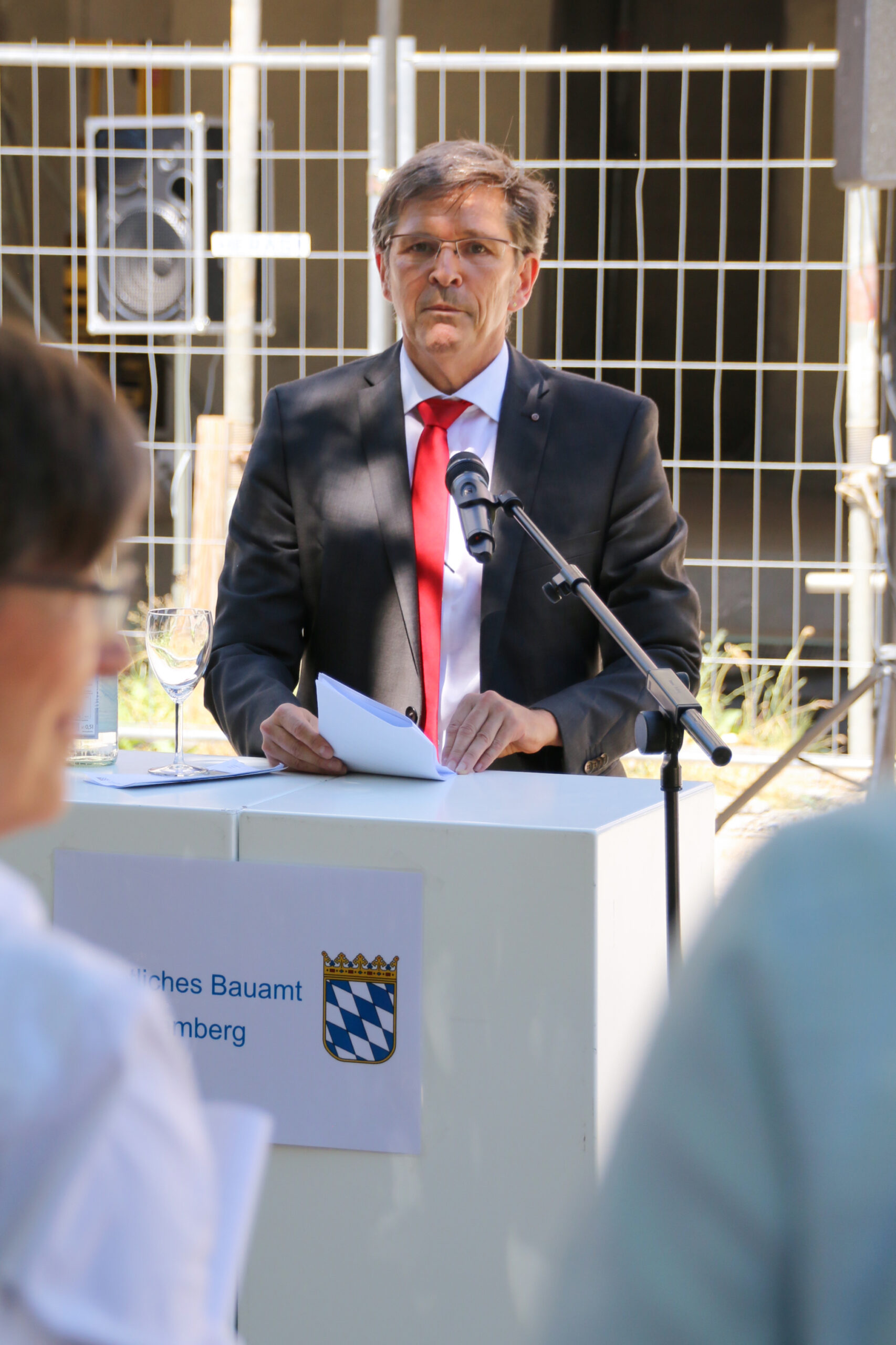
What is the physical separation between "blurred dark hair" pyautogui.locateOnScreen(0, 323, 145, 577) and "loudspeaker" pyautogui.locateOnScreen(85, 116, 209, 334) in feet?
13.9

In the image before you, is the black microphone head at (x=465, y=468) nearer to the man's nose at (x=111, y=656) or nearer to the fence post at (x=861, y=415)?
the man's nose at (x=111, y=656)

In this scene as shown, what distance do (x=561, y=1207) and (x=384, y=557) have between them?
4.14 feet

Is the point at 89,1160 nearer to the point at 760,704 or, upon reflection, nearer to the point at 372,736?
the point at 372,736

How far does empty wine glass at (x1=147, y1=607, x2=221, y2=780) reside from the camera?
1.94 m

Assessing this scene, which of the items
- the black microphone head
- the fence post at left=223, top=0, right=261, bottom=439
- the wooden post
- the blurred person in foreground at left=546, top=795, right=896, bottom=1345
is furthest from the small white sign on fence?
the fence post at left=223, top=0, right=261, bottom=439

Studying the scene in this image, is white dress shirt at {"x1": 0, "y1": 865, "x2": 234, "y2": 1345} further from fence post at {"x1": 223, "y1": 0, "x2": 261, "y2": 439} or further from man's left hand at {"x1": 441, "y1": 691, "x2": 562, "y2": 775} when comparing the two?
fence post at {"x1": 223, "y1": 0, "x2": 261, "y2": 439}

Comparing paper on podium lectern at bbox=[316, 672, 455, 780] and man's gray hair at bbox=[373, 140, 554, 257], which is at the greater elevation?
man's gray hair at bbox=[373, 140, 554, 257]

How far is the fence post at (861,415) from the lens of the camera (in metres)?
4.49

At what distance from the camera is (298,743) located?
6.68 feet

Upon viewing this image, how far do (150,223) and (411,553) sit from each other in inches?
105

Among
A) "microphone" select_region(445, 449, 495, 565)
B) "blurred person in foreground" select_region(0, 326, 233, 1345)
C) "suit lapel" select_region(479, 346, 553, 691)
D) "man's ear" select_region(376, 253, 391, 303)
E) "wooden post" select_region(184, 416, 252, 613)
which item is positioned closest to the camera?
"blurred person in foreground" select_region(0, 326, 233, 1345)

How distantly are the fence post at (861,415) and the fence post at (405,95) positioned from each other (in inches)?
54.0

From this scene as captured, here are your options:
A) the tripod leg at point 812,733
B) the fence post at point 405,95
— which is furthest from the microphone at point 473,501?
the fence post at point 405,95

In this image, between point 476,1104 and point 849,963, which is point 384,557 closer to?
point 476,1104
